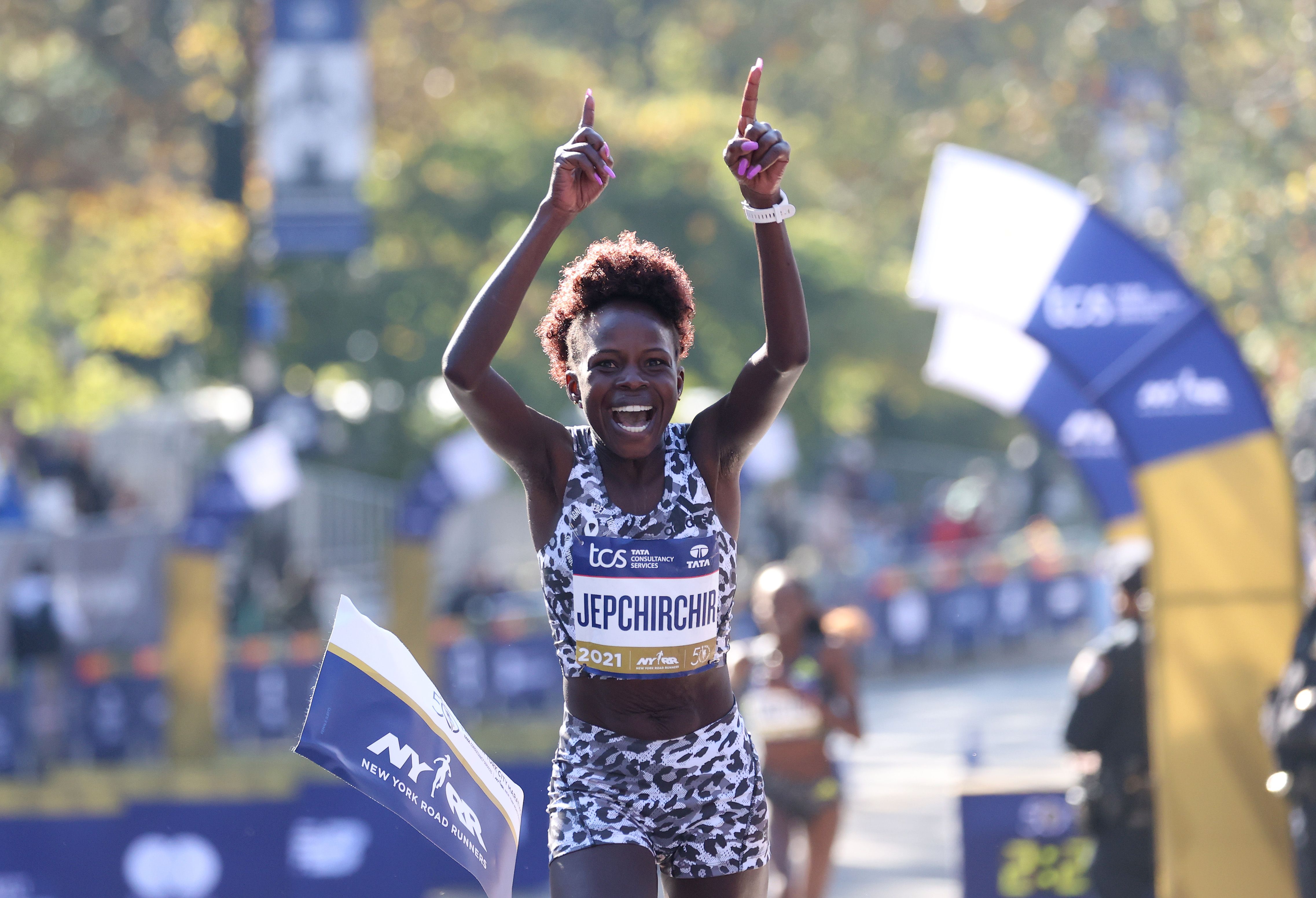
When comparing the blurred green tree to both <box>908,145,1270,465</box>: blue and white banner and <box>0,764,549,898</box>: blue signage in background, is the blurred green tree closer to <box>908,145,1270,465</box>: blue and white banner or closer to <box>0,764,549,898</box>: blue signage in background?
<box>0,764,549,898</box>: blue signage in background

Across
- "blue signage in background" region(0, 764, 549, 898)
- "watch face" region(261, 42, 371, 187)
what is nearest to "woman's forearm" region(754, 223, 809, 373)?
"blue signage in background" region(0, 764, 549, 898)

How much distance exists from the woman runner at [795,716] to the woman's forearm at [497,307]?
366cm

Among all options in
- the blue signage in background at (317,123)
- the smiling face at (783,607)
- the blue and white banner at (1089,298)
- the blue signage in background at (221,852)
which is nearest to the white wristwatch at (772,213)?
the blue and white banner at (1089,298)

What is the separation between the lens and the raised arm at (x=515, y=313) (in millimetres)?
3414

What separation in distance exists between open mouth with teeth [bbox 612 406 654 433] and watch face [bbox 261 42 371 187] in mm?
11673

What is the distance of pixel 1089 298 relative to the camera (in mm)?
6520

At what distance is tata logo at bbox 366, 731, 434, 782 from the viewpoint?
3295mm

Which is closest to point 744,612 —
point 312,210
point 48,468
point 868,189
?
point 312,210

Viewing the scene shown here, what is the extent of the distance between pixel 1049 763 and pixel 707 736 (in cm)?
1014

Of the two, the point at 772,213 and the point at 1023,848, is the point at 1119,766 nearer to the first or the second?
the point at 1023,848

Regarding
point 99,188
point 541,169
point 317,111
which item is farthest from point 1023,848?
point 99,188

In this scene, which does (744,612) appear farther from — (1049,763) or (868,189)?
(868,189)

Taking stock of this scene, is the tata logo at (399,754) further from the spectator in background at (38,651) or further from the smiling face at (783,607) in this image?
the spectator in background at (38,651)

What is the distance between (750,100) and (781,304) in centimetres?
42
